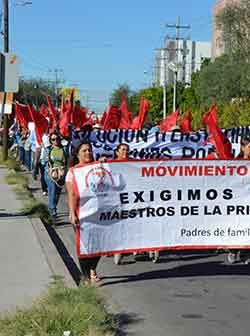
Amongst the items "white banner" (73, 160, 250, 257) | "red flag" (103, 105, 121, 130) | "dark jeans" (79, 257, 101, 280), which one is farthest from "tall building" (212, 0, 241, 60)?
"dark jeans" (79, 257, 101, 280)

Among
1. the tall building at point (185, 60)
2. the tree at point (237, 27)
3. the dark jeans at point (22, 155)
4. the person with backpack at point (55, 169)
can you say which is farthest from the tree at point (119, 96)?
the person with backpack at point (55, 169)

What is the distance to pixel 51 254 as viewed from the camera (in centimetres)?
1016

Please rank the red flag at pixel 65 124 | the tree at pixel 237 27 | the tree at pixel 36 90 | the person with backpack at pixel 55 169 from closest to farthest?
the person with backpack at pixel 55 169, the red flag at pixel 65 124, the tree at pixel 237 27, the tree at pixel 36 90

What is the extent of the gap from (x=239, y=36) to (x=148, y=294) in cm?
4896

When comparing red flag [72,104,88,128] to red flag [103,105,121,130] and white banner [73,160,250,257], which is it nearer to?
red flag [103,105,121,130]

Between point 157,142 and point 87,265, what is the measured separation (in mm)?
7385

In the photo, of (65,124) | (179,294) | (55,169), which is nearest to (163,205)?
(179,294)

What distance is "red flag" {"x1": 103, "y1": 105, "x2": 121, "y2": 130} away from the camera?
21812mm

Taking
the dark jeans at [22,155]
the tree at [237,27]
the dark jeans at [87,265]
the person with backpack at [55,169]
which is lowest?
the dark jeans at [22,155]

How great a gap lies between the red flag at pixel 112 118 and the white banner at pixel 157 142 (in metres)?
4.37

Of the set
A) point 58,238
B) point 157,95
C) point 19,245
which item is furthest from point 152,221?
point 157,95

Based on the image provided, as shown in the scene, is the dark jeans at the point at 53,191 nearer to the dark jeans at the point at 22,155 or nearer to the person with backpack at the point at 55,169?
the person with backpack at the point at 55,169

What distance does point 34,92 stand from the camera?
373 ft

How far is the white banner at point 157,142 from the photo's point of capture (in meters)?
14.9
